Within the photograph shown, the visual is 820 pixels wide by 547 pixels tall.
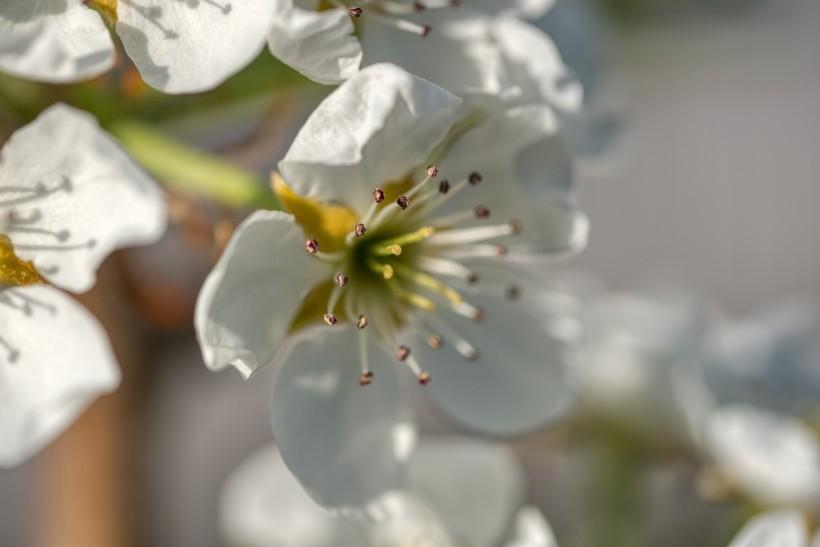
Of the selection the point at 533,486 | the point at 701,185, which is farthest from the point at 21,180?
the point at 701,185

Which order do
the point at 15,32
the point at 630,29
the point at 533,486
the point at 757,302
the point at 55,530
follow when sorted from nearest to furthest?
the point at 15,32, the point at 55,530, the point at 630,29, the point at 533,486, the point at 757,302

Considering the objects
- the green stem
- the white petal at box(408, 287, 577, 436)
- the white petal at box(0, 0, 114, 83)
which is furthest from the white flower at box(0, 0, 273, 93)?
the white petal at box(408, 287, 577, 436)

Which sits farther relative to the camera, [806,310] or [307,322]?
[806,310]

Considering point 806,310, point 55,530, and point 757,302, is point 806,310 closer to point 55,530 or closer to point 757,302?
point 55,530

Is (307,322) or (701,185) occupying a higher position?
(307,322)

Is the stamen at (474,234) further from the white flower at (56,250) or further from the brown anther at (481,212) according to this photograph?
the white flower at (56,250)

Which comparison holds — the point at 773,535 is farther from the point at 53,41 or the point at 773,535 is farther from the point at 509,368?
the point at 53,41

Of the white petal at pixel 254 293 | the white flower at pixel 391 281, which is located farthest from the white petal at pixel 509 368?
the white petal at pixel 254 293
